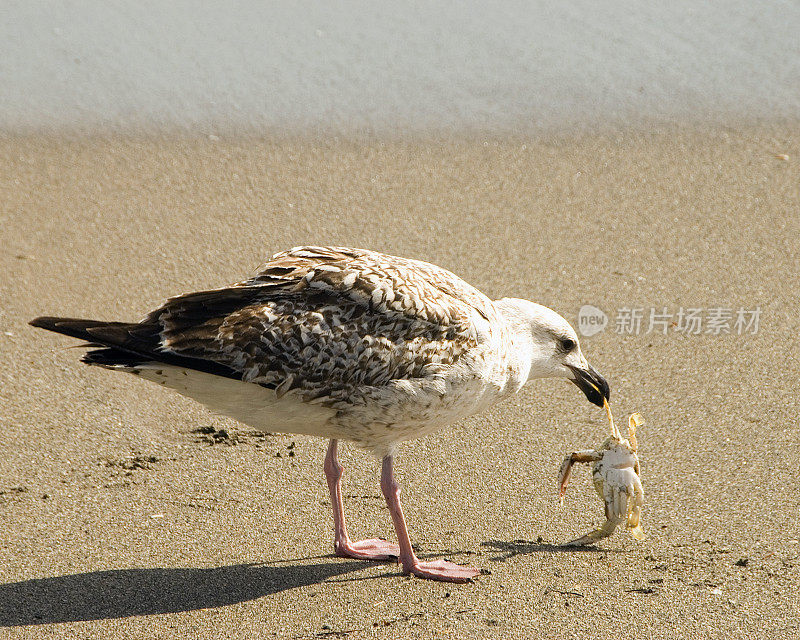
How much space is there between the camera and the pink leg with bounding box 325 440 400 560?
505cm

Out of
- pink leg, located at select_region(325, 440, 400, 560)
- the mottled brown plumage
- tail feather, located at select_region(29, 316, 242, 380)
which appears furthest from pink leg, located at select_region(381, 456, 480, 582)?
tail feather, located at select_region(29, 316, 242, 380)

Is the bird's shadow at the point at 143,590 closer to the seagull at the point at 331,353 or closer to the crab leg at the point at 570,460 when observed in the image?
the seagull at the point at 331,353

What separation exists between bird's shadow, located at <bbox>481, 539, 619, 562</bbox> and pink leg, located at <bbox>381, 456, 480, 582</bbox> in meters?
0.22

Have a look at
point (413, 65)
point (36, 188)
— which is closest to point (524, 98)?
point (413, 65)

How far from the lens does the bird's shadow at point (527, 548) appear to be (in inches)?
196

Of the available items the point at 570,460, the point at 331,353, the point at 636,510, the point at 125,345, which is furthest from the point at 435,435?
the point at 125,345

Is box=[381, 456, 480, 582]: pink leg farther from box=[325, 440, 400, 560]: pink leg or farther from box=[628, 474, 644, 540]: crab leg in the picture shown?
box=[628, 474, 644, 540]: crab leg

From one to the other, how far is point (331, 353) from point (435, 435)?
1.60 metres

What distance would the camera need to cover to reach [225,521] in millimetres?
5262

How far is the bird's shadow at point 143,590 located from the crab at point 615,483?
117cm

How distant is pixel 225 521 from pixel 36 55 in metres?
7.59

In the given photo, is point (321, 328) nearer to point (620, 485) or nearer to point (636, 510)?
point (620, 485)

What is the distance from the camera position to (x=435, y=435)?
20.0 feet

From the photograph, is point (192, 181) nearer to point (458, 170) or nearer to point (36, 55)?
point (458, 170)
